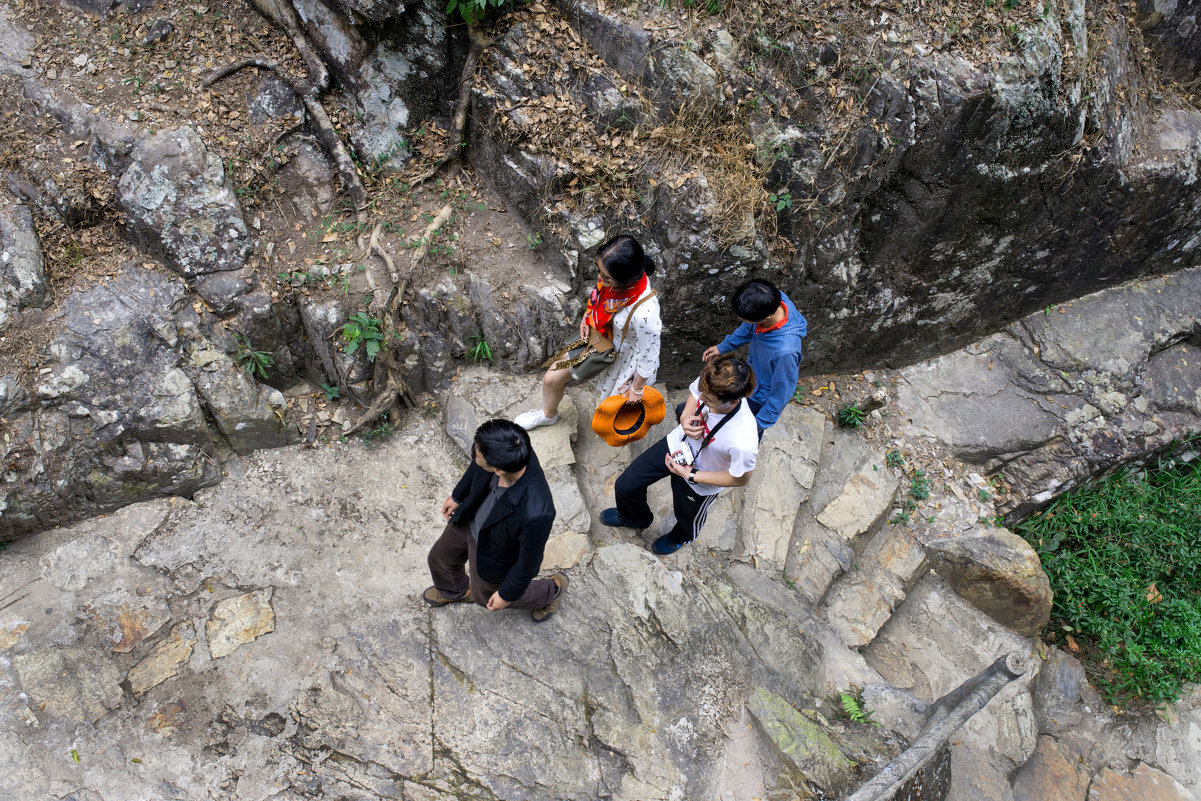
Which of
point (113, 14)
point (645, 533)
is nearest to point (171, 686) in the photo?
point (645, 533)

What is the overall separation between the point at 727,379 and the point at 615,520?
196 cm

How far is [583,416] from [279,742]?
3.15 meters

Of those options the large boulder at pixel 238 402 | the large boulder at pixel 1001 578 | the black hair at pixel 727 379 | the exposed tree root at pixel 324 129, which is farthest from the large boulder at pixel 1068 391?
the large boulder at pixel 238 402

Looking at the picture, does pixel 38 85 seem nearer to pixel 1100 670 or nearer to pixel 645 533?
pixel 645 533

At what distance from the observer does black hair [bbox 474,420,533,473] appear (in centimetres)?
310

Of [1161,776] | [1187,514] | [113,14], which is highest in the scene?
[113,14]

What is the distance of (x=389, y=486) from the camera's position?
5168mm

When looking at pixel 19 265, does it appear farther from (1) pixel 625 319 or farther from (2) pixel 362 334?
(1) pixel 625 319

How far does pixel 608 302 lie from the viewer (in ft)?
14.0

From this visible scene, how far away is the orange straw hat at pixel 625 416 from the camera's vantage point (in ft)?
15.2

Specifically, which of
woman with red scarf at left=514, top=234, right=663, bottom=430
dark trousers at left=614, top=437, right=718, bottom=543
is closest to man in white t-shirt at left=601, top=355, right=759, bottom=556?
dark trousers at left=614, top=437, right=718, bottom=543

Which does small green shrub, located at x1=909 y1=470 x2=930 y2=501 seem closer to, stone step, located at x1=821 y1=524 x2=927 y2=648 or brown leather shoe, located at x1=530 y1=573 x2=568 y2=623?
stone step, located at x1=821 y1=524 x2=927 y2=648

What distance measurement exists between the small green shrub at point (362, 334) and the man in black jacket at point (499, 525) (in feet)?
6.23

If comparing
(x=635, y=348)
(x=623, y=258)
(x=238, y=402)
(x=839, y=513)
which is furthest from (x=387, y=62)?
(x=839, y=513)
